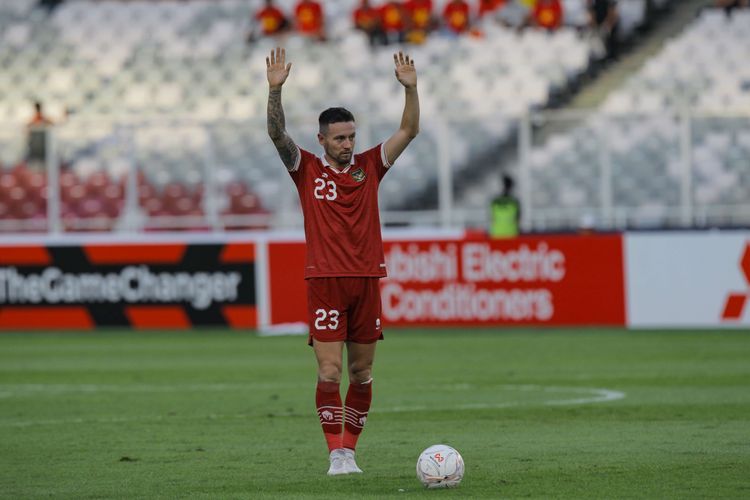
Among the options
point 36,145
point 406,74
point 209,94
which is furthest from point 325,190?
point 209,94

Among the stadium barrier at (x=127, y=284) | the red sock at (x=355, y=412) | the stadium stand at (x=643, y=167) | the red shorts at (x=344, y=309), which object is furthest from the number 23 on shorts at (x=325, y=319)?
the stadium stand at (x=643, y=167)

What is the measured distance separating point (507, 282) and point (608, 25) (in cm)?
1013

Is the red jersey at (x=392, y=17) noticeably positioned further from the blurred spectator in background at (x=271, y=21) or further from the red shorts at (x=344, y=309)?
the red shorts at (x=344, y=309)

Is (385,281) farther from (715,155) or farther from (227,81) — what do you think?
(227,81)

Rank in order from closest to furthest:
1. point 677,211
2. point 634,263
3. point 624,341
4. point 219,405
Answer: point 219,405 < point 624,341 < point 634,263 < point 677,211

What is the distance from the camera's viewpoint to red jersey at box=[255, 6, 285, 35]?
30250 mm

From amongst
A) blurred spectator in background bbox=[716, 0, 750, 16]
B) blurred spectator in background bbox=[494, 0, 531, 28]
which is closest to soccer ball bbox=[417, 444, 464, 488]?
blurred spectator in background bbox=[494, 0, 531, 28]

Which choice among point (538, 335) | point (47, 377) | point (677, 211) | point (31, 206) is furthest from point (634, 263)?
point (31, 206)

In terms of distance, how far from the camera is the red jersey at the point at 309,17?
3014 cm

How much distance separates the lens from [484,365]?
53.8 ft

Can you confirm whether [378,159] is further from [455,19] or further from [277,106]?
[455,19]

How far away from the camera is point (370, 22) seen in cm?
2962

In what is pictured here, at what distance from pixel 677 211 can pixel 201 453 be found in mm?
15054

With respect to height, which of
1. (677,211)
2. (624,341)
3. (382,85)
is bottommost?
(624,341)
